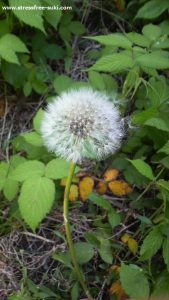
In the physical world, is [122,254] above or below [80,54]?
below

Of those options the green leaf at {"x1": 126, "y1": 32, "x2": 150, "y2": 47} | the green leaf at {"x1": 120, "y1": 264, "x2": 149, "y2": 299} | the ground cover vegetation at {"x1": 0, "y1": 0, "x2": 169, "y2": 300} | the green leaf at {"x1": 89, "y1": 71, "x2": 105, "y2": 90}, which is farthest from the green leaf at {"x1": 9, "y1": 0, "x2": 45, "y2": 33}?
the green leaf at {"x1": 120, "y1": 264, "x2": 149, "y2": 299}

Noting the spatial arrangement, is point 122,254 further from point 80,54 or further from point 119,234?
point 80,54

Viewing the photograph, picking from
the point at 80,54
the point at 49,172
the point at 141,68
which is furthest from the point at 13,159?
the point at 80,54

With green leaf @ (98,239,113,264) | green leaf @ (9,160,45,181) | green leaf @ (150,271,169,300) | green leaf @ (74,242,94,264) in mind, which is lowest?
green leaf @ (150,271,169,300)

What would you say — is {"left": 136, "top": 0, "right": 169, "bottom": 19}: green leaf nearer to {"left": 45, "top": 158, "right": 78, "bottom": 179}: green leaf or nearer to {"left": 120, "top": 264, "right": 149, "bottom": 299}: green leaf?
{"left": 45, "top": 158, "right": 78, "bottom": 179}: green leaf

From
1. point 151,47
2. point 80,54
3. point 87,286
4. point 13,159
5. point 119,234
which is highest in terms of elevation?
point 151,47

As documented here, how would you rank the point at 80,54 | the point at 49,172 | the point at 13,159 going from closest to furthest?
the point at 49,172 < the point at 13,159 < the point at 80,54

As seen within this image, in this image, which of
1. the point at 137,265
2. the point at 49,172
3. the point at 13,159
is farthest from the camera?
the point at 13,159

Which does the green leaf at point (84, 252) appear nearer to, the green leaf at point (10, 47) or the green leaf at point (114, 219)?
the green leaf at point (114, 219)

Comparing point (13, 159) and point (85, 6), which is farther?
point (85, 6)
